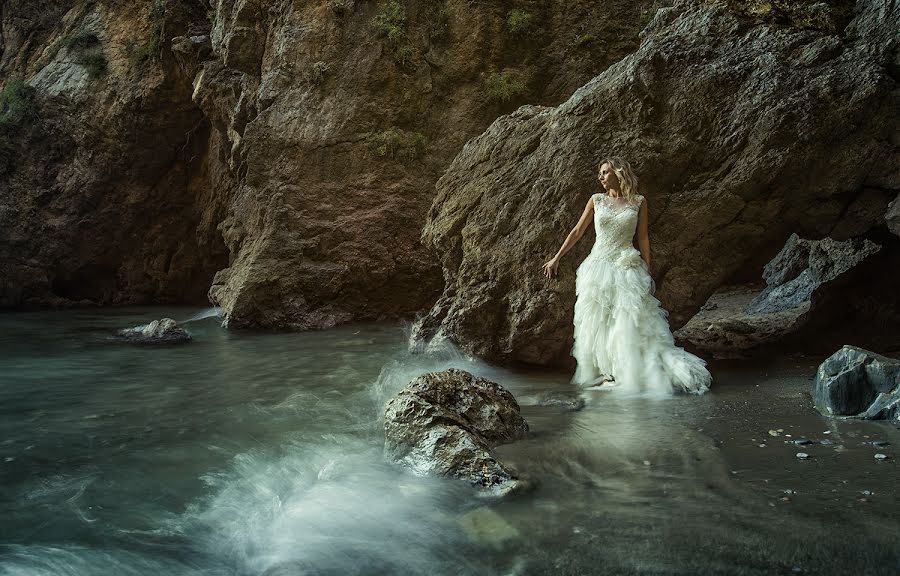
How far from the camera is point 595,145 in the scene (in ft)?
26.1

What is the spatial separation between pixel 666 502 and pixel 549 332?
4.25 meters

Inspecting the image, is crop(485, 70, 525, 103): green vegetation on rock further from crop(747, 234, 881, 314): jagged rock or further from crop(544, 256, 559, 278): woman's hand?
crop(544, 256, 559, 278): woman's hand

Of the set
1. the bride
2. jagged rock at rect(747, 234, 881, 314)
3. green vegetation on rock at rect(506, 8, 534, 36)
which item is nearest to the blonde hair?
the bride

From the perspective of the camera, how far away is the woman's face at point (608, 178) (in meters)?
7.18

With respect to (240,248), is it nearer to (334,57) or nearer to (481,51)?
(334,57)

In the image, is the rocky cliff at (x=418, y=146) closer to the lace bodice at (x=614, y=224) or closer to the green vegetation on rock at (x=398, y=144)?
the green vegetation on rock at (x=398, y=144)

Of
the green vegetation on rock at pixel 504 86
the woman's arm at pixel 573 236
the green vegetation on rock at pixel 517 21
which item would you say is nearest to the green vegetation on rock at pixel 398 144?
the green vegetation on rock at pixel 504 86

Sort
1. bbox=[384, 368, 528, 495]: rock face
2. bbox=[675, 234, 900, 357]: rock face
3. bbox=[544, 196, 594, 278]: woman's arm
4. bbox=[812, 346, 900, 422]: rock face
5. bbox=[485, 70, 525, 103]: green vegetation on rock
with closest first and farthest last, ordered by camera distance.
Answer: bbox=[384, 368, 528, 495]: rock face < bbox=[812, 346, 900, 422]: rock face < bbox=[544, 196, 594, 278]: woman's arm < bbox=[675, 234, 900, 357]: rock face < bbox=[485, 70, 525, 103]: green vegetation on rock

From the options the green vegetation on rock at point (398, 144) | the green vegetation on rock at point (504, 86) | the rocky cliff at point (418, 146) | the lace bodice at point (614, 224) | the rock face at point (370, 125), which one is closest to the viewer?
the lace bodice at point (614, 224)

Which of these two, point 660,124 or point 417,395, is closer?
point 417,395

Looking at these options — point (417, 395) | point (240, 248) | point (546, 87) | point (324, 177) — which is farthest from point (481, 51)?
point (417, 395)

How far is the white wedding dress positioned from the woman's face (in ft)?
0.45

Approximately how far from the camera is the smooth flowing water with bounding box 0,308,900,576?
338 cm

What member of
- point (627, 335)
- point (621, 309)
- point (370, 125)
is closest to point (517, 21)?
point (370, 125)
